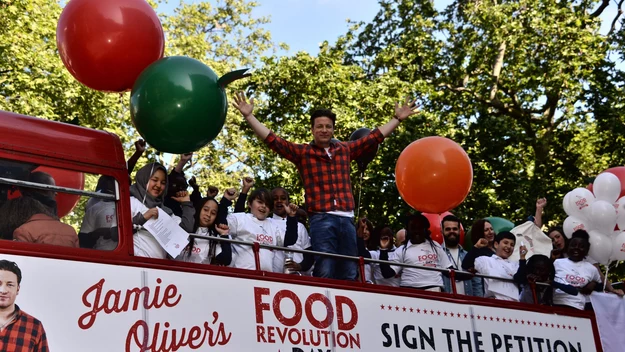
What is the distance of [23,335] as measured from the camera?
519cm

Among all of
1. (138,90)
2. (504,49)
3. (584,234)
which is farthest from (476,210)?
(138,90)

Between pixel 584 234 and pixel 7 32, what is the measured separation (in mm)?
13597

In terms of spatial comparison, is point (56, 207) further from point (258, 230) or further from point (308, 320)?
point (258, 230)

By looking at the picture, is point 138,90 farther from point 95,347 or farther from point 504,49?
point 504,49

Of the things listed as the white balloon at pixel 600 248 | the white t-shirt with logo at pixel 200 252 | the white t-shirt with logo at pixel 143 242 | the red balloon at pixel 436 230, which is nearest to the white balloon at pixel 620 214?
the white balloon at pixel 600 248

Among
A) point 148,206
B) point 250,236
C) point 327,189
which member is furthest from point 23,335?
point 327,189

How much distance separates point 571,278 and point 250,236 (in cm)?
362

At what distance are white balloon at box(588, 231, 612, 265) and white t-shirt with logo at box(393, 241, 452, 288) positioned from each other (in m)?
1.85

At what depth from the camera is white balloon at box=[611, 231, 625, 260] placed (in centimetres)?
A: 889

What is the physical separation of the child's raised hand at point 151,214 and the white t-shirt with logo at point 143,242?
59 millimetres

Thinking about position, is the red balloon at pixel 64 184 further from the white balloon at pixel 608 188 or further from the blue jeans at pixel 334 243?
the white balloon at pixel 608 188

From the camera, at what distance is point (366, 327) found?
23.1 feet

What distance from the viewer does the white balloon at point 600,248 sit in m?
8.89

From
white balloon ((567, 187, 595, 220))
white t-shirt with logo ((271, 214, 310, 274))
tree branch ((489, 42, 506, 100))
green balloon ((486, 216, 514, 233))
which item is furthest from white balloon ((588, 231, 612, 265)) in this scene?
tree branch ((489, 42, 506, 100))
